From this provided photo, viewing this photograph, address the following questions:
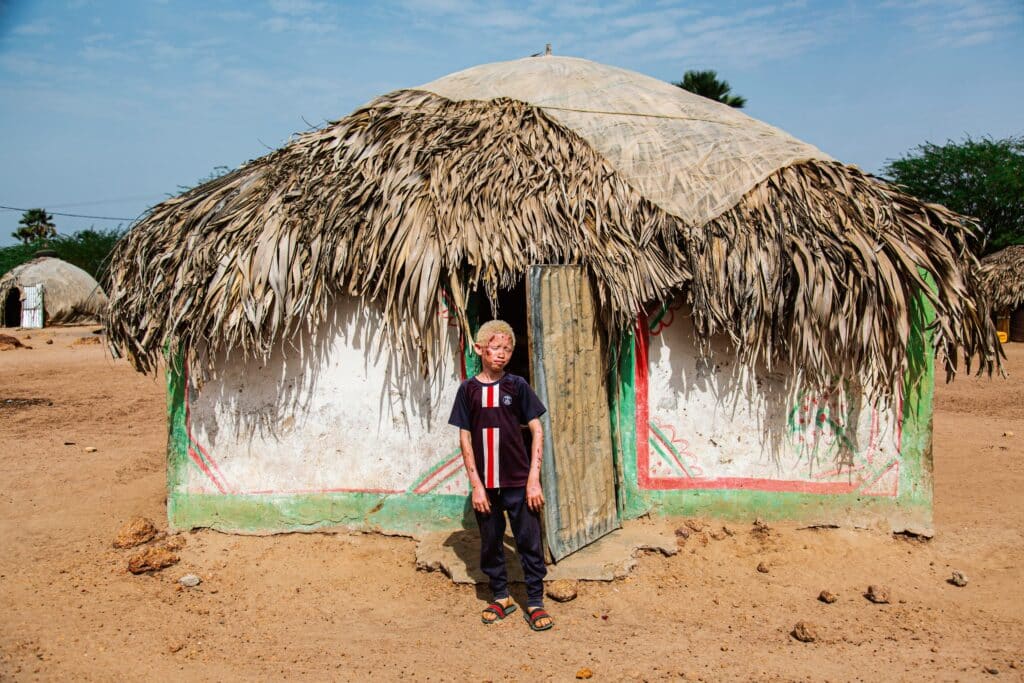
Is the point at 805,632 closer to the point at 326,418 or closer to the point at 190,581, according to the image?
the point at 326,418

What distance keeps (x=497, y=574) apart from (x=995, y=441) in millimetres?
6514

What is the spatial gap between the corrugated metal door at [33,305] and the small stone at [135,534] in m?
21.6

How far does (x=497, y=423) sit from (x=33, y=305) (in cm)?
2423

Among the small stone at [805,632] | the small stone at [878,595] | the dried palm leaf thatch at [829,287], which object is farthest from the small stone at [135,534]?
the small stone at [878,595]

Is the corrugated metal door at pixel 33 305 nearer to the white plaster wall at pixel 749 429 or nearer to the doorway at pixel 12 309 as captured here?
the doorway at pixel 12 309

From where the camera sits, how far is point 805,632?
12.5 ft

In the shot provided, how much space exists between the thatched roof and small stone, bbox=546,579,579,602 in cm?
161

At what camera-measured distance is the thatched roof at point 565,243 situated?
473cm

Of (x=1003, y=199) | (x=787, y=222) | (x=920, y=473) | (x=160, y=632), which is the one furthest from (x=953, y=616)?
(x=1003, y=199)

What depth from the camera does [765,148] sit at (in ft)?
17.8

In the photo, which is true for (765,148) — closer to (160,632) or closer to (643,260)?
(643,260)

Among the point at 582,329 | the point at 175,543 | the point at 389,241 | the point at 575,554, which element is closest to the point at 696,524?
the point at 575,554

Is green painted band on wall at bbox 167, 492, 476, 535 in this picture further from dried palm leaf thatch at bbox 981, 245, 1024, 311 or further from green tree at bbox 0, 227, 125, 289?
green tree at bbox 0, 227, 125, 289

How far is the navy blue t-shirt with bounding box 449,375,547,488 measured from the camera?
151 inches
